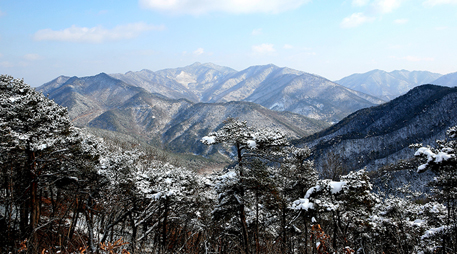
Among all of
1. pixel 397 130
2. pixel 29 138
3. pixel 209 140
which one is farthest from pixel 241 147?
pixel 397 130

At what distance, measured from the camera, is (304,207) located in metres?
11.8

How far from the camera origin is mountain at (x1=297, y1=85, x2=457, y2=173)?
12681 cm

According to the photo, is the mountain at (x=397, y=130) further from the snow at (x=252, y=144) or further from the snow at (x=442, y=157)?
the snow at (x=442, y=157)

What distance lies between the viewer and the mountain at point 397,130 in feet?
416

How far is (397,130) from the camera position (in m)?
145

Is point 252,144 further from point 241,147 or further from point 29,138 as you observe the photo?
point 29,138

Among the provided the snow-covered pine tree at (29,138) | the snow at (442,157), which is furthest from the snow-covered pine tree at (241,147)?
the snow-covered pine tree at (29,138)

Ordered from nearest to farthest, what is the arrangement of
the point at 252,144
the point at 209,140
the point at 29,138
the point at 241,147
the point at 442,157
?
the point at 442,157 < the point at 29,138 < the point at 252,144 < the point at 209,140 < the point at 241,147

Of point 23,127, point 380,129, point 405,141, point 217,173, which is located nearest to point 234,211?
point 217,173

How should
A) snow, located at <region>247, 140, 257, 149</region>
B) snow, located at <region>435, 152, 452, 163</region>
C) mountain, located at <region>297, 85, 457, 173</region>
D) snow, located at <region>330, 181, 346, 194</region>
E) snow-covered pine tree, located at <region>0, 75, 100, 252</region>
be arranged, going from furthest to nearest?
1. mountain, located at <region>297, 85, 457, 173</region>
2. snow, located at <region>330, 181, 346, 194</region>
3. snow, located at <region>247, 140, 257, 149</region>
4. snow-covered pine tree, located at <region>0, 75, 100, 252</region>
5. snow, located at <region>435, 152, 452, 163</region>

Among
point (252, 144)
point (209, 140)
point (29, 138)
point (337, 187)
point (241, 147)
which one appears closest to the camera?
point (29, 138)

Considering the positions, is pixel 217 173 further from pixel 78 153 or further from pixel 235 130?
pixel 78 153

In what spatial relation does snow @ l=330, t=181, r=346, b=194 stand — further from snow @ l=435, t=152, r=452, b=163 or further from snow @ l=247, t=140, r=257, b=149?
snow @ l=435, t=152, r=452, b=163

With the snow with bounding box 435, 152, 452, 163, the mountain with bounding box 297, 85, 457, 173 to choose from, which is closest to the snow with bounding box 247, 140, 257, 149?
the snow with bounding box 435, 152, 452, 163
